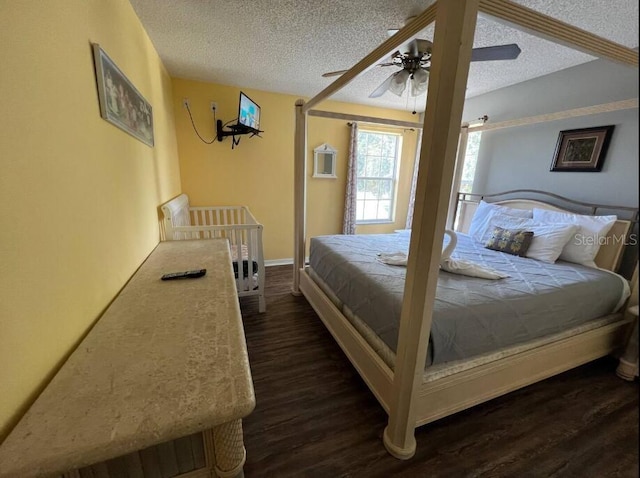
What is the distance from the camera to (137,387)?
2.72 ft

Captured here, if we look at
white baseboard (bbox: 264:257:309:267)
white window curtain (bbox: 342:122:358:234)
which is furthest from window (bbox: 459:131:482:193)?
white baseboard (bbox: 264:257:309:267)

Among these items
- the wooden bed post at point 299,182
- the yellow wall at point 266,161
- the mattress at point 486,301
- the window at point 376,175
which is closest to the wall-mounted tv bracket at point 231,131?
the yellow wall at point 266,161

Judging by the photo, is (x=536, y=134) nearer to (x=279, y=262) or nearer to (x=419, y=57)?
(x=419, y=57)

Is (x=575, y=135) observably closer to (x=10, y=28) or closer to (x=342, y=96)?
(x=342, y=96)

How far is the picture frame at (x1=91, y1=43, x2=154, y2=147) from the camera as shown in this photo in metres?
1.28

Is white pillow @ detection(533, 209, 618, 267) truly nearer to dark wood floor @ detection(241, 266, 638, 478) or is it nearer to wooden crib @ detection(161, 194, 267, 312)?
dark wood floor @ detection(241, 266, 638, 478)

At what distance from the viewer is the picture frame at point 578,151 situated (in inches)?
80.8

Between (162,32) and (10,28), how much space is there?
69.8 inches

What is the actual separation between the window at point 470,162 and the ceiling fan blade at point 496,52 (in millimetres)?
1708

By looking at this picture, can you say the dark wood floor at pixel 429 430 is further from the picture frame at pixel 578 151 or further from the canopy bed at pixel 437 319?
the picture frame at pixel 578 151

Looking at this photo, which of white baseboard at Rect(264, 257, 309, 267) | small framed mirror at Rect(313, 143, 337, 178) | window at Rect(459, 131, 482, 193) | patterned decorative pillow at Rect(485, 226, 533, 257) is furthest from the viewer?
white baseboard at Rect(264, 257, 309, 267)

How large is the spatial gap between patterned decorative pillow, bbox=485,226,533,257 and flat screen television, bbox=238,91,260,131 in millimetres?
2772

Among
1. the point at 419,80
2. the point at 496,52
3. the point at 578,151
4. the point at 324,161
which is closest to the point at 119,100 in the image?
the point at 419,80

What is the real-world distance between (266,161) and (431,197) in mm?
3060
